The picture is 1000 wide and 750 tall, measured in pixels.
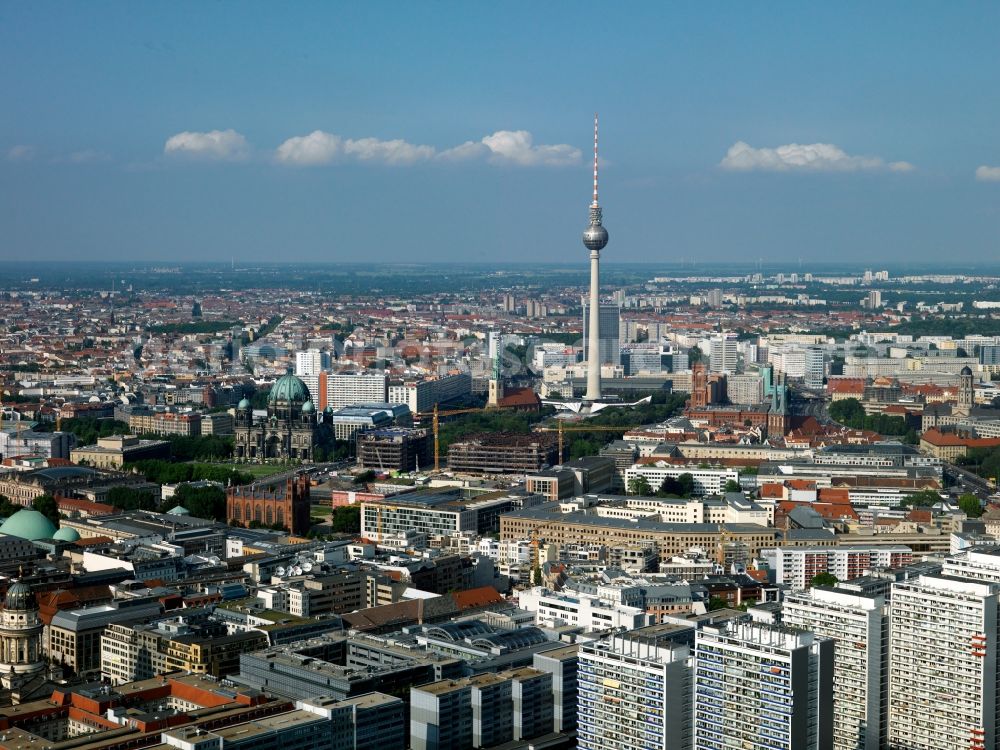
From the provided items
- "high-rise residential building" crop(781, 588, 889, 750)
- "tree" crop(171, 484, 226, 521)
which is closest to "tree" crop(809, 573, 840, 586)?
"high-rise residential building" crop(781, 588, 889, 750)

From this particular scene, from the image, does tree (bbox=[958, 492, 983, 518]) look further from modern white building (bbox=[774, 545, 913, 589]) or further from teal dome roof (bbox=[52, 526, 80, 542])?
teal dome roof (bbox=[52, 526, 80, 542])

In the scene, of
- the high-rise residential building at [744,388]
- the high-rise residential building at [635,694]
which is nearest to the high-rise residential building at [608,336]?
the high-rise residential building at [744,388]

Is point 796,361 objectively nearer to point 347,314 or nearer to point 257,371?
point 257,371

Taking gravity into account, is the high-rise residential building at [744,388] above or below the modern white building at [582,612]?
below

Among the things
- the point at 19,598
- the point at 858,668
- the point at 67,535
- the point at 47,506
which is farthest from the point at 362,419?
the point at 858,668

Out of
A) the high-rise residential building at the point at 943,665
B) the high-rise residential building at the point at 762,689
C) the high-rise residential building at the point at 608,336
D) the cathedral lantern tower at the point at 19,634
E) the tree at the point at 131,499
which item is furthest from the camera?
the high-rise residential building at the point at 608,336

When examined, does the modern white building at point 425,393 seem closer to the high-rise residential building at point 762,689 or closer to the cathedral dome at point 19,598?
the cathedral dome at point 19,598
